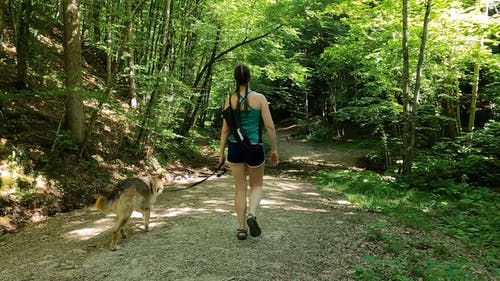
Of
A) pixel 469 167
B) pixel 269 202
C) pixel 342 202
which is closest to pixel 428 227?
pixel 342 202

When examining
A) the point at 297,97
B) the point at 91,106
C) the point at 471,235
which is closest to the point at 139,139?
the point at 91,106

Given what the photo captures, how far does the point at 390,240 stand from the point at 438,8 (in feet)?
26.4

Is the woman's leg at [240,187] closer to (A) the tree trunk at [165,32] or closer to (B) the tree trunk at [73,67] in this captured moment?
(B) the tree trunk at [73,67]

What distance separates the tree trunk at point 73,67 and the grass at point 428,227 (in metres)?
6.28

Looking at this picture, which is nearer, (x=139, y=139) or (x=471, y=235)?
(x=471, y=235)

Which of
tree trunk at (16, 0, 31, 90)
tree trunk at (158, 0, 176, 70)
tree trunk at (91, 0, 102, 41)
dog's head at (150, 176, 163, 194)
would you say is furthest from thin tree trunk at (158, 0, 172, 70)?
dog's head at (150, 176, 163, 194)

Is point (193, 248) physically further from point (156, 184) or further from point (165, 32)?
point (165, 32)

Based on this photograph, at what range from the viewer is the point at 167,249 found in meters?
4.17

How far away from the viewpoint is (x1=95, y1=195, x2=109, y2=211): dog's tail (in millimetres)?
4230

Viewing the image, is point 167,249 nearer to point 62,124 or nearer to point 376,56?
point 62,124

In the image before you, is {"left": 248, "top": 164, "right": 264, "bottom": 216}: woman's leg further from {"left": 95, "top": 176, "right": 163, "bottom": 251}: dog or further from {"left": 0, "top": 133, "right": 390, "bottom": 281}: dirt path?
{"left": 95, "top": 176, "right": 163, "bottom": 251}: dog

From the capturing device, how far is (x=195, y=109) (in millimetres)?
14773

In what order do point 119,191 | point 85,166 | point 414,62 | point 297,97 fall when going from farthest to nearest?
1. point 297,97
2. point 414,62
3. point 85,166
4. point 119,191

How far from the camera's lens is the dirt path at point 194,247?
360cm
